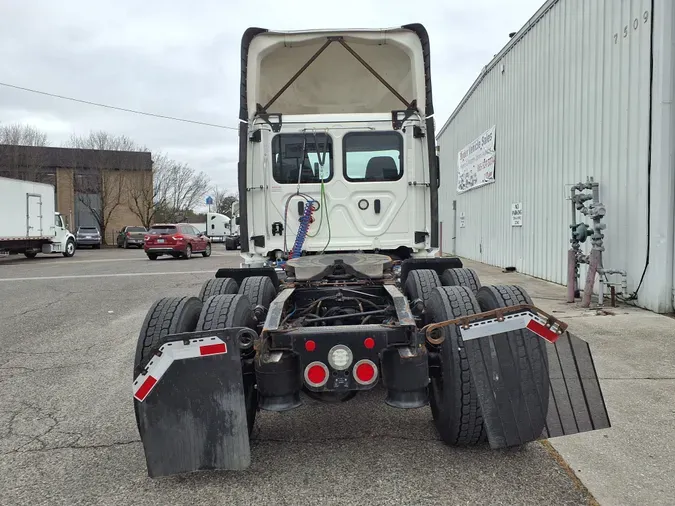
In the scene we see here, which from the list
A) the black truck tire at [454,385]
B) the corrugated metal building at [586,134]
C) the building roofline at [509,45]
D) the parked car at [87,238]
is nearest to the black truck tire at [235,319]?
the black truck tire at [454,385]

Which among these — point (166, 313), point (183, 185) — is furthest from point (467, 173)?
point (183, 185)

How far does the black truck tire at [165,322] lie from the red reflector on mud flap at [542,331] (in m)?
2.02

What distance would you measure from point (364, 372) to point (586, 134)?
8.12m

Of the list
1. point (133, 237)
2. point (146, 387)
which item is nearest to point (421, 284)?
point (146, 387)

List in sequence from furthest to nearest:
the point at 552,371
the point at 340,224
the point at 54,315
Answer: the point at 54,315
the point at 340,224
the point at 552,371

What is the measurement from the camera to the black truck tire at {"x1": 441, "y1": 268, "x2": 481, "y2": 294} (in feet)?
15.2

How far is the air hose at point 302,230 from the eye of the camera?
5715mm

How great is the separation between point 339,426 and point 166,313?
1457 millimetres

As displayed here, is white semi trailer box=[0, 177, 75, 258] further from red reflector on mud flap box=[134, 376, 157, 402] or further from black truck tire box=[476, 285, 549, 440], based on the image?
black truck tire box=[476, 285, 549, 440]

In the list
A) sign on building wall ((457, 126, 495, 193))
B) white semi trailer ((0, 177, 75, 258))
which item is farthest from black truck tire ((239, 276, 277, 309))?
white semi trailer ((0, 177, 75, 258))

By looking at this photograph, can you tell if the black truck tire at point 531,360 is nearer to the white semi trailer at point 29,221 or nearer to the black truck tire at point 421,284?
the black truck tire at point 421,284

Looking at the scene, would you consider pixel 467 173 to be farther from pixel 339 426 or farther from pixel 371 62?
pixel 339 426

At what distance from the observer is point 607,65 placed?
8500 millimetres

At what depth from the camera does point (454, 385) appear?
2.99 metres
